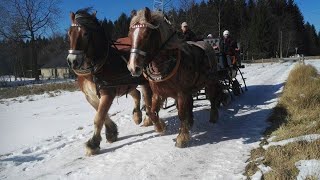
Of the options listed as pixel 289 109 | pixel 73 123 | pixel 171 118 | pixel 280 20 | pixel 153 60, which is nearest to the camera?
pixel 153 60

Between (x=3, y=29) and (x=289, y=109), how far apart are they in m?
41.4

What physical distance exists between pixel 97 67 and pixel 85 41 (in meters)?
0.58

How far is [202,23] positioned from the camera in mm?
37594

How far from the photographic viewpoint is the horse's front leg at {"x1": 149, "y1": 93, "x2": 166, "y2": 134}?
7.12 metres

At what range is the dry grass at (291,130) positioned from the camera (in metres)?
4.91

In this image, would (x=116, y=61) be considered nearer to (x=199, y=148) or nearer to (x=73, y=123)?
(x=199, y=148)

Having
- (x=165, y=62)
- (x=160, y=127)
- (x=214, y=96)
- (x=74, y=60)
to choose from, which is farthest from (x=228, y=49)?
(x=74, y=60)

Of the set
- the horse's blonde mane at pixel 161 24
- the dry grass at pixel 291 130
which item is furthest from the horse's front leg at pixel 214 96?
the horse's blonde mane at pixel 161 24

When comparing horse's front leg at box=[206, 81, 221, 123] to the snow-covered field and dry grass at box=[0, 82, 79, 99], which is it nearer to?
the snow-covered field

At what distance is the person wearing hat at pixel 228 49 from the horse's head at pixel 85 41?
4.68m

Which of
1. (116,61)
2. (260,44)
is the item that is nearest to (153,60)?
(116,61)

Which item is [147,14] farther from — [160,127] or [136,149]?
[160,127]

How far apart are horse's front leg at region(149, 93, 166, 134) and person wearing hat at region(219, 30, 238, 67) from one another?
3906mm

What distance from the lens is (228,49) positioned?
11875 mm
